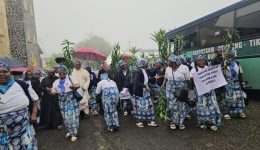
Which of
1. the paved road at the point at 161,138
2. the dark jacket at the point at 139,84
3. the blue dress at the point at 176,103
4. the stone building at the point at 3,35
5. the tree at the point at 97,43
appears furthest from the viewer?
the tree at the point at 97,43

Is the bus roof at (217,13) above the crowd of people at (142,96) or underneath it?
above

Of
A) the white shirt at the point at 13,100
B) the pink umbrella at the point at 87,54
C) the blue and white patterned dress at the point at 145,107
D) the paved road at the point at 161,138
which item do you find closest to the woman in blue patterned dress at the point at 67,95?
the paved road at the point at 161,138

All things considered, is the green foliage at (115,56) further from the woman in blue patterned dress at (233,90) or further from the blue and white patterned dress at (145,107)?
the woman in blue patterned dress at (233,90)

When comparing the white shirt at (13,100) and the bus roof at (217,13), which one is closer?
the white shirt at (13,100)

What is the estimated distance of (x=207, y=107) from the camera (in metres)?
7.00

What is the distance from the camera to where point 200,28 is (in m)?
13.4

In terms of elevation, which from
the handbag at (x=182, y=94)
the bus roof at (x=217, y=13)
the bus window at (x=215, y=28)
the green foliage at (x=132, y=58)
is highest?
the bus roof at (x=217, y=13)

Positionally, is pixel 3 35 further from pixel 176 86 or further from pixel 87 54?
pixel 176 86

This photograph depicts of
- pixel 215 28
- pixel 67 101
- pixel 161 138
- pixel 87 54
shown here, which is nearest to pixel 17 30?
pixel 87 54

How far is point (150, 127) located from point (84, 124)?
2219 millimetres

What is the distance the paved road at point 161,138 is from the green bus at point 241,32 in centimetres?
272

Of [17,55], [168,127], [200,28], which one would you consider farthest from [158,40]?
[17,55]

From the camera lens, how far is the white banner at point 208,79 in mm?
6965

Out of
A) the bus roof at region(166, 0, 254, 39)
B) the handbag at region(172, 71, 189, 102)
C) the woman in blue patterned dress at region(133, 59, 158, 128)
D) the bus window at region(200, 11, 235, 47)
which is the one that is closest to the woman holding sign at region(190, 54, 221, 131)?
the handbag at region(172, 71, 189, 102)
